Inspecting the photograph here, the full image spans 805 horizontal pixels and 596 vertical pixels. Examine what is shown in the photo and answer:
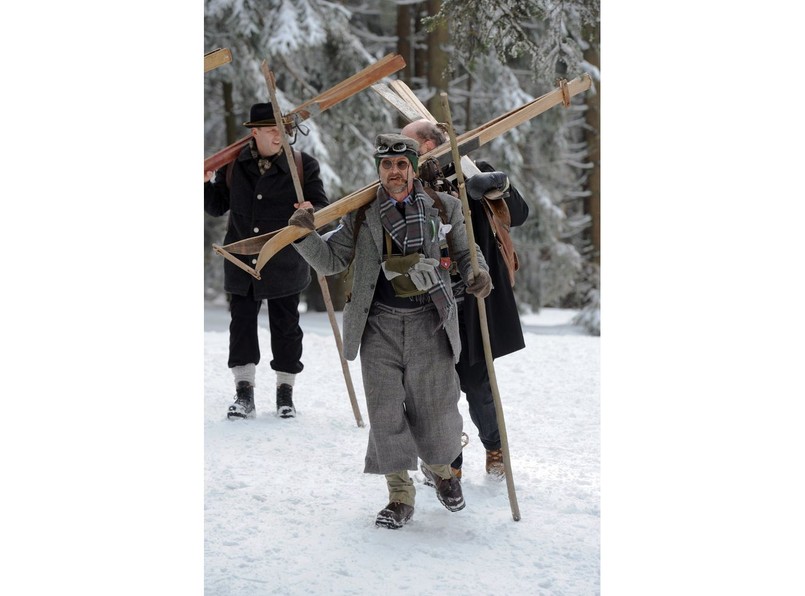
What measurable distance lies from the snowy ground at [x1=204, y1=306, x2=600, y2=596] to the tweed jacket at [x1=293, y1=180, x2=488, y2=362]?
2.09ft

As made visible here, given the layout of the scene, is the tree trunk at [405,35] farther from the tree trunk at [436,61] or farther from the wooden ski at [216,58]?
the wooden ski at [216,58]

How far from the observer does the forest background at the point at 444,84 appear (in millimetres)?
4641

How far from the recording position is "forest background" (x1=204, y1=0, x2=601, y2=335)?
4641 mm

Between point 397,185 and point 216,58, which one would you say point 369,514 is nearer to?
point 397,185

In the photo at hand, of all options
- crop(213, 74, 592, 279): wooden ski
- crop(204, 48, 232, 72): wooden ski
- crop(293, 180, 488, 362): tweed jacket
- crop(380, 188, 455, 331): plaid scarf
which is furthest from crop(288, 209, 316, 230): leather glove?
crop(204, 48, 232, 72): wooden ski

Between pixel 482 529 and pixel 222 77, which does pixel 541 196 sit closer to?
pixel 222 77

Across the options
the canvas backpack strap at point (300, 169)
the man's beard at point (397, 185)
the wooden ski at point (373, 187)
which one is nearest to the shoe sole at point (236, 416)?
the canvas backpack strap at point (300, 169)

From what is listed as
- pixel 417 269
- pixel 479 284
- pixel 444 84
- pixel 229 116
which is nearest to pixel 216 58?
pixel 417 269

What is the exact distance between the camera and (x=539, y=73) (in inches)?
192

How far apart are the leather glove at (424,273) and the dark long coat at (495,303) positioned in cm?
46

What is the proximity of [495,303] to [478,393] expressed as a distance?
369mm

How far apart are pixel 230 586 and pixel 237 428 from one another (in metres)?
1.73

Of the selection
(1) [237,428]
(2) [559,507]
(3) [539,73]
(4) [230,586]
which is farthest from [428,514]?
(3) [539,73]

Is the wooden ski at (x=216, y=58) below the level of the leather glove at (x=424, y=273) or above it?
above
